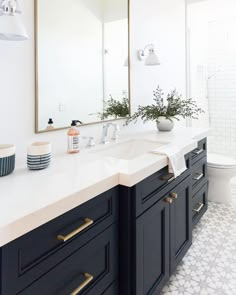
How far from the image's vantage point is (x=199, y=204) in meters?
2.40

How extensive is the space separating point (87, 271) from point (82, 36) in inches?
54.4

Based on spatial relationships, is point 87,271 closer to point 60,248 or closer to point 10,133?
point 60,248

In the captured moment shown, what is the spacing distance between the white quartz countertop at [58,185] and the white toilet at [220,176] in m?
1.58

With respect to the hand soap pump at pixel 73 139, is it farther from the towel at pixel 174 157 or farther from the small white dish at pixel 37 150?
the towel at pixel 174 157

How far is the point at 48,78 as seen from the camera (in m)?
1.45

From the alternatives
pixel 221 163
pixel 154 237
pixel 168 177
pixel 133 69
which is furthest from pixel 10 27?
pixel 221 163

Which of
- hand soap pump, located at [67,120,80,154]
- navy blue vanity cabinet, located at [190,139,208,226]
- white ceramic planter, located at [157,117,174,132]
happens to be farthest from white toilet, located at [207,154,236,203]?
hand soap pump, located at [67,120,80,154]

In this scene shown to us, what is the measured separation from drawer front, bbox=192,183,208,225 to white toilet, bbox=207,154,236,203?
35cm

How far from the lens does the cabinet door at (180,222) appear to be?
5.21ft

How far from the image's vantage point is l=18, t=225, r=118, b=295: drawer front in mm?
849

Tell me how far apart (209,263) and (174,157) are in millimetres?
973

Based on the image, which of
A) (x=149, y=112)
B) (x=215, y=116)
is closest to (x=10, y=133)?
(x=149, y=112)

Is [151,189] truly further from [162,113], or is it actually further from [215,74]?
[215,74]

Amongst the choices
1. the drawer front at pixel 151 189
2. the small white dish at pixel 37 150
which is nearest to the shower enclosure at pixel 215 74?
the drawer front at pixel 151 189
